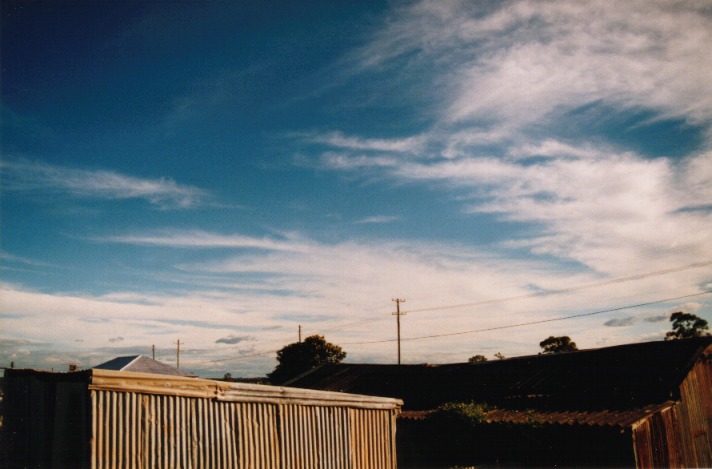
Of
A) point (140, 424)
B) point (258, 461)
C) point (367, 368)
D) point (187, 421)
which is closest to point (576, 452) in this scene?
point (258, 461)

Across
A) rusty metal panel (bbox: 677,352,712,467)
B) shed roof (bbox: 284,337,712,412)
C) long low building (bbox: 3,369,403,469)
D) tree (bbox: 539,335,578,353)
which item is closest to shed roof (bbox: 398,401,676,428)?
shed roof (bbox: 284,337,712,412)

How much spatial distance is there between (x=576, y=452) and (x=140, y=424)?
12.4 m

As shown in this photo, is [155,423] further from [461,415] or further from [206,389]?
[461,415]

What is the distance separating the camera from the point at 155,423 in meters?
7.92

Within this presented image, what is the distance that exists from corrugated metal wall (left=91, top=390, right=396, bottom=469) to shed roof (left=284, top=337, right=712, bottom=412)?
325 inches

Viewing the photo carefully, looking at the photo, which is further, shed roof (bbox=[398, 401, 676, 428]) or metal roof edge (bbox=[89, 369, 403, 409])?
shed roof (bbox=[398, 401, 676, 428])

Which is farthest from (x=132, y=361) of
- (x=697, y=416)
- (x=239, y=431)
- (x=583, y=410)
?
(x=697, y=416)

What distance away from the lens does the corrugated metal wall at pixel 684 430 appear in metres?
12.7

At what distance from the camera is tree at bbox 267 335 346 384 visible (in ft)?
137

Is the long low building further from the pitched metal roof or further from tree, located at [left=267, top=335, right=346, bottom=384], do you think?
tree, located at [left=267, top=335, right=346, bottom=384]

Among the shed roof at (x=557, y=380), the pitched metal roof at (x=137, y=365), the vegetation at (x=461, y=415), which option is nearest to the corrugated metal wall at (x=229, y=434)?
the vegetation at (x=461, y=415)

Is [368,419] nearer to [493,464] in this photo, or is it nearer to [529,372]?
[493,464]

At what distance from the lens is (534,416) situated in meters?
15.2

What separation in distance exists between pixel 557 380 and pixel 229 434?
14504 mm
